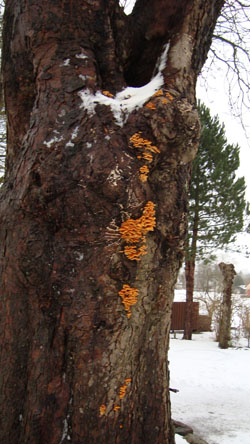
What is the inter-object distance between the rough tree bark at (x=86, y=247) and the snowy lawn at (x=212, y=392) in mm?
2207

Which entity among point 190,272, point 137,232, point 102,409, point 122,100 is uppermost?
point 122,100

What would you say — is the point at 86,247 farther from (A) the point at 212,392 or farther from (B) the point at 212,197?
(B) the point at 212,197

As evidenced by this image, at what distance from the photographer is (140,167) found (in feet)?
6.48

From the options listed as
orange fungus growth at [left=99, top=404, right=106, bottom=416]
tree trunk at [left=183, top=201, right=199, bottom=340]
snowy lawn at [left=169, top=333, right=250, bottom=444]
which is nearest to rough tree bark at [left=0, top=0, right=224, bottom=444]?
orange fungus growth at [left=99, top=404, right=106, bottom=416]

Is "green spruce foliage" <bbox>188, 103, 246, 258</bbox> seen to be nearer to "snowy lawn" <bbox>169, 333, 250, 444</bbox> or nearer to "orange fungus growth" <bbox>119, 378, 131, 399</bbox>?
"snowy lawn" <bbox>169, 333, 250, 444</bbox>

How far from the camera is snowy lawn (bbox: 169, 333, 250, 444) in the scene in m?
3.96

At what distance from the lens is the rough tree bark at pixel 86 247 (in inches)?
73.4

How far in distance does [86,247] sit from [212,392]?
18.2 ft

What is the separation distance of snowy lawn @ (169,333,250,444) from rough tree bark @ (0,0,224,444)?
7.24ft

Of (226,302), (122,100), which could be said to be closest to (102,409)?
(122,100)

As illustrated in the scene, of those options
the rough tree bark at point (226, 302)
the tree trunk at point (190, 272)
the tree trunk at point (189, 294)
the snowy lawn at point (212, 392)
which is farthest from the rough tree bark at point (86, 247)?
the tree trunk at point (189, 294)

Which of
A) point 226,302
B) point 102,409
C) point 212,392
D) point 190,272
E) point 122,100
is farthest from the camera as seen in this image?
point 190,272

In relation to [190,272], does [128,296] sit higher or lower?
lower

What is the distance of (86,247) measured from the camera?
6.25 ft
